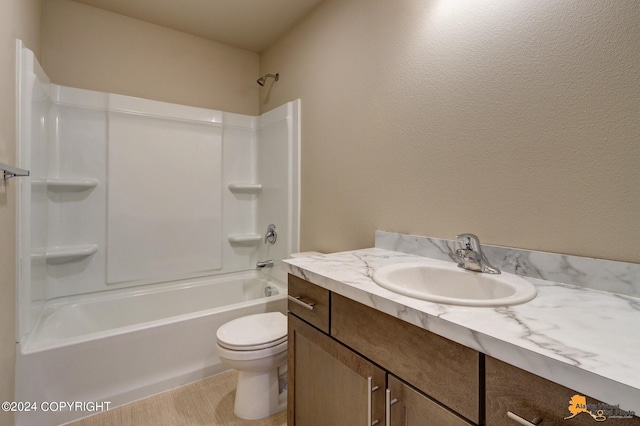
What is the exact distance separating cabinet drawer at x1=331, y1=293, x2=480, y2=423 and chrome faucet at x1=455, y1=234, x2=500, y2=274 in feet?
1.61

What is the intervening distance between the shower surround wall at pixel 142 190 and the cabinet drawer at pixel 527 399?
1.91 meters

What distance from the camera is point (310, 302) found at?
3.75 ft

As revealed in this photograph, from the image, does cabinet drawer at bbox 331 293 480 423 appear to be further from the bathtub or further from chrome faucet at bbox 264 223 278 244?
chrome faucet at bbox 264 223 278 244

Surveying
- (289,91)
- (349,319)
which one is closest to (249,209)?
(289,91)

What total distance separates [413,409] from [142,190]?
2.46 m

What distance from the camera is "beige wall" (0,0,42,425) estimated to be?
1296 mm

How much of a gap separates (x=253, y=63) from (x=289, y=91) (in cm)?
81

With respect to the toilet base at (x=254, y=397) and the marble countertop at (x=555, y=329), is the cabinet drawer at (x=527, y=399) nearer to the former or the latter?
the marble countertop at (x=555, y=329)

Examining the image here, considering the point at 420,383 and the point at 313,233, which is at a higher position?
the point at 313,233

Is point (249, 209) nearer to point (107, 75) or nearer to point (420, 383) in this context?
point (107, 75)

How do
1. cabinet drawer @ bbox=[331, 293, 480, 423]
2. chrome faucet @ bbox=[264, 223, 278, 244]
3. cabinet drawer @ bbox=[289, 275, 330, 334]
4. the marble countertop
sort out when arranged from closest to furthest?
the marble countertop, cabinet drawer @ bbox=[331, 293, 480, 423], cabinet drawer @ bbox=[289, 275, 330, 334], chrome faucet @ bbox=[264, 223, 278, 244]

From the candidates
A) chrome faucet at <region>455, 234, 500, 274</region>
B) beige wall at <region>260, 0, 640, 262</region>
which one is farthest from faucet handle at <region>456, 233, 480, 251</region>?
beige wall at <region>260, 0, 640, 262</region>

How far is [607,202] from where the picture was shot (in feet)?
3.01

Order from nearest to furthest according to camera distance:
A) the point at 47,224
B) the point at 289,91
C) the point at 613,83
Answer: the point at 613,83 → the point at 47,224 → the point at 289,91
